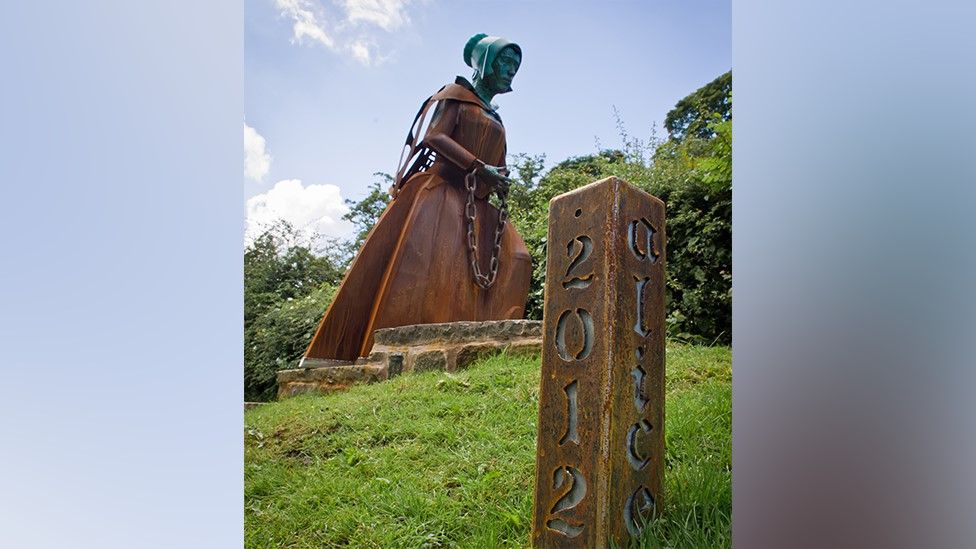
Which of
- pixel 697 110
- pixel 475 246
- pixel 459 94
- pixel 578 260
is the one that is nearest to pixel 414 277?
pixel 475 246

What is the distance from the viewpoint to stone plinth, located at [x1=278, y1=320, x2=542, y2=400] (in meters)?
2.54

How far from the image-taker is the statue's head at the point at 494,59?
9.69 ft

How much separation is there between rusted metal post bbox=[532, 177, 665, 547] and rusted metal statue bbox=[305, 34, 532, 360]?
5.55 feet

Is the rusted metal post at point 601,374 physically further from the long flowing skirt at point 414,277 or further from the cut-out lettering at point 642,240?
the long flowing skirt at point 414,277

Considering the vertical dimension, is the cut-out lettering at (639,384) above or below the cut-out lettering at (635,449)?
above

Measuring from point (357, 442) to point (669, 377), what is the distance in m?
1.07

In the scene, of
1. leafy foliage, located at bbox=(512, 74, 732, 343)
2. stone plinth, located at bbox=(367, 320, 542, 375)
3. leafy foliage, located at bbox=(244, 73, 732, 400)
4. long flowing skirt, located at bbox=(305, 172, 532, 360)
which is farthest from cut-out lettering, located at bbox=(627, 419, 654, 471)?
long flowing skirt, located at bbox=(305, 172, 532, 360)

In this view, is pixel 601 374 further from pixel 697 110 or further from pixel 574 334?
pixel 697 110

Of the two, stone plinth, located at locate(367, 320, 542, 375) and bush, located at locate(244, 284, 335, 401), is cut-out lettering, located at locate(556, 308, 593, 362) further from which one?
bush, located at locate(244, 284, 335, 401)

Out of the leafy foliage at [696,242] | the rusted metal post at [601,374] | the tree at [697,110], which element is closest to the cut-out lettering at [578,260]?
the rusted metal post at [601,374]

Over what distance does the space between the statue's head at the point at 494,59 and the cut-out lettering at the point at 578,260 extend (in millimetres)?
2099

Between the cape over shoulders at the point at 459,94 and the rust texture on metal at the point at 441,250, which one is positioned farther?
the cape over shoulders at the point at 459,94

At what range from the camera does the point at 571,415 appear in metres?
1.08
